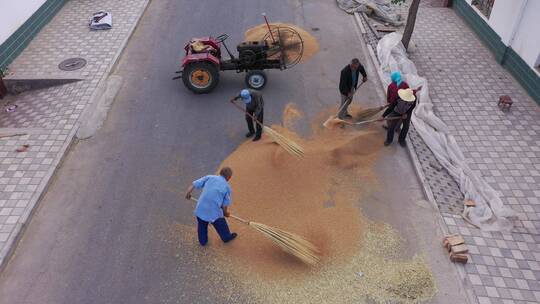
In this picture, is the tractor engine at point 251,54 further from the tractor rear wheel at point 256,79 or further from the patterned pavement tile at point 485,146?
the patterned pavement tile at point 485,146

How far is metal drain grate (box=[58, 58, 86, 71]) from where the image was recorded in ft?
37.1

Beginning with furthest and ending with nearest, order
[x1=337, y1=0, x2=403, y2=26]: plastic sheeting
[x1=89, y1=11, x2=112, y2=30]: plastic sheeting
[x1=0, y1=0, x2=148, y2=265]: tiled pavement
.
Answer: [x1=337, y1=0, x2=403, y2=26]: plastic sheeting
[x1=89, y1=11, x2=112, y2=30]: plastic sheeting
[x1=0, y1=0, x2=148, y2=265]: tiled pavement

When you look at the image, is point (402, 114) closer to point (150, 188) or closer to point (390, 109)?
point (390, 109)

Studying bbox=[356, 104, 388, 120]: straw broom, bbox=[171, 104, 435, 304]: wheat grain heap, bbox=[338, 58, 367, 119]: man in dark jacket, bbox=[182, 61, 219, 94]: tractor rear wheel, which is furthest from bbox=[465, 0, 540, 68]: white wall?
bbox=[182, 61, 219, 94]: tractor rear wheel

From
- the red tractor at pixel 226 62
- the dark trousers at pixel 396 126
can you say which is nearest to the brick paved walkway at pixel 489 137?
the dark trousers at pixel 396 126

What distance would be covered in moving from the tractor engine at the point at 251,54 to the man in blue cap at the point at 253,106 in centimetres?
192

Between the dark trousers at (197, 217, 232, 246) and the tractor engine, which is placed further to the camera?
the tractor engine

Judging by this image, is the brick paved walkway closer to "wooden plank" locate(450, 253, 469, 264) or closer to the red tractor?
"wooden plank" locate(450, 253, 469, 264)

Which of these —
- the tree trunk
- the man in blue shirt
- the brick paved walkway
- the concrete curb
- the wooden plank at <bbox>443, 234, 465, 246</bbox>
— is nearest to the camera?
the man in blue shirt

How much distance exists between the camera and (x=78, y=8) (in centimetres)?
1442

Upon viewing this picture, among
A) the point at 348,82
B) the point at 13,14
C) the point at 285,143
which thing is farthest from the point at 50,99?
the point at 348,82

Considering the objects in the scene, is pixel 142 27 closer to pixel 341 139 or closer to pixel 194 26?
pixel 194 26

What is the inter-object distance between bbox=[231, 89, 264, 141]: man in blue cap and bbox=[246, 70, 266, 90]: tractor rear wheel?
6.02 feet

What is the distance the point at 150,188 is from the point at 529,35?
33.8ft
